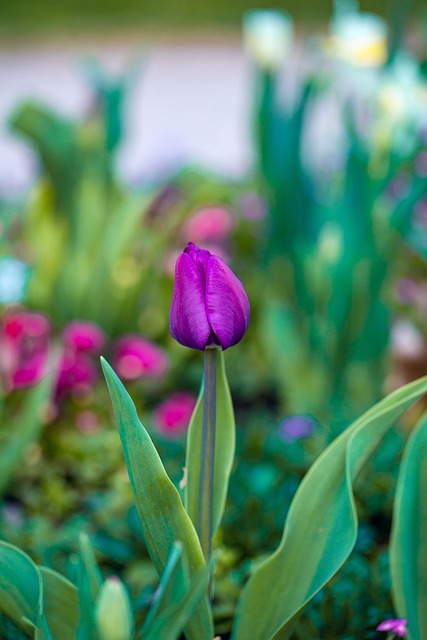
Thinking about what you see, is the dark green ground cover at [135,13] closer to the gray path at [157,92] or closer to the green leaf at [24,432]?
the gray path at [157,92]

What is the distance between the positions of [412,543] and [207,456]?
248 millimetres

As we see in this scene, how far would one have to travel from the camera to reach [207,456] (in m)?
0.81

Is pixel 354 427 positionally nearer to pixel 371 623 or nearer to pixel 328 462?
pixel 328 462

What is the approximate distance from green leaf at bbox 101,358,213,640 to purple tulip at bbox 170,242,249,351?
0.26 feet

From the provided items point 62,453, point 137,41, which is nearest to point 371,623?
point 62,453

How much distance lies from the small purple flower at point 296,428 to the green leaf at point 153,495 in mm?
570

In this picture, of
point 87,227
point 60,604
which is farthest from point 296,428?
point 87,227

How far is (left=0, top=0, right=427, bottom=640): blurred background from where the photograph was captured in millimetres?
1268

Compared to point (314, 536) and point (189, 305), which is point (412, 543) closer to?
point (314, 536)

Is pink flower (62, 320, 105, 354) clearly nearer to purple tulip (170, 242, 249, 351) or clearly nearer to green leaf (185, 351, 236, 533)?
green leaf (185, 351, 236, 533)

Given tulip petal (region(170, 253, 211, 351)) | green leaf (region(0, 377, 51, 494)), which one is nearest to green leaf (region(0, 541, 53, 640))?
tulip petal (region(170, 253, 211, 351))

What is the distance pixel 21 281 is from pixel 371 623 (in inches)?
33.7

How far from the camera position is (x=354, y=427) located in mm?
803

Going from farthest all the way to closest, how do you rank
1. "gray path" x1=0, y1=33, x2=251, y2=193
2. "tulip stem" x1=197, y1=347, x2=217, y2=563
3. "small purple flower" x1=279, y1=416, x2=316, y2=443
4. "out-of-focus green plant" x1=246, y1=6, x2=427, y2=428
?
"gray path" x1=0, y1=33, x2=251, y2=193 < "out-of-focus green plant" x1=246, y1=6, x2=427, y2=428 < "small purple flower" x1=279, y1=416, x2=316, y2=443 < "tulip stem" x1=197, y1=347, x2=217, y2=563
